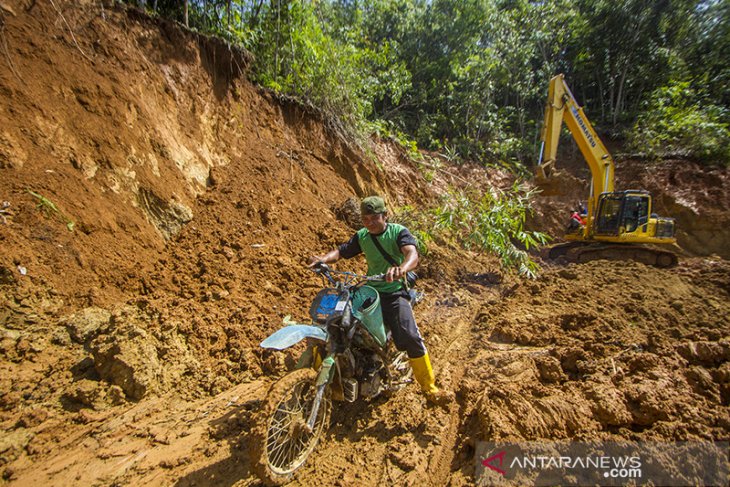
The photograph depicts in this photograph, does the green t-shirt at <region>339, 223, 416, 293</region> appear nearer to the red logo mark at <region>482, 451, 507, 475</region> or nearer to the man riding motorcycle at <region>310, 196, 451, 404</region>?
the man riding motorcycle at <region>310, 196, 451, 404</region>

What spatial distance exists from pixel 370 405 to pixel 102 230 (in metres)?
3.86

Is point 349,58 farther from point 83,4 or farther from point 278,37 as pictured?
point 83,4

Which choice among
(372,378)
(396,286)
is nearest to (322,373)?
(372,378)

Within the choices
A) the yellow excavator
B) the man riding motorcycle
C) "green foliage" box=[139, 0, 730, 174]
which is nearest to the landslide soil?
the man riding motorcycle

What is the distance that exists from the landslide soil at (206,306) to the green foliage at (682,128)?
9.13 m

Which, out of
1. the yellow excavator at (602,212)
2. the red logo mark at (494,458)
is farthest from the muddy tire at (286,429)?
the yellow excavator at (602,212)

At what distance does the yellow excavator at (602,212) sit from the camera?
9.73m

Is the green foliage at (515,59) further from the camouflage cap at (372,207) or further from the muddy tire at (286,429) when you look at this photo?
the muddy tire at (286,429)

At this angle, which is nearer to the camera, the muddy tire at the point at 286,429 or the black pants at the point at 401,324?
the muddy tire at the point at 286,429

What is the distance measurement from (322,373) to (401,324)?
0.90 metres

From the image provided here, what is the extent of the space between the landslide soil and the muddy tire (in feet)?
0.57

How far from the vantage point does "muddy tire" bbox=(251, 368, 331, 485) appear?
2.26m

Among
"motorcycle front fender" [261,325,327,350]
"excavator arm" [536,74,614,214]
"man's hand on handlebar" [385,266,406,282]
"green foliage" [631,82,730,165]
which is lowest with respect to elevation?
"motorcycle front fender" [261,325,327,350]

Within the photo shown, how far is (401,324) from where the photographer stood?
319 centimetres
